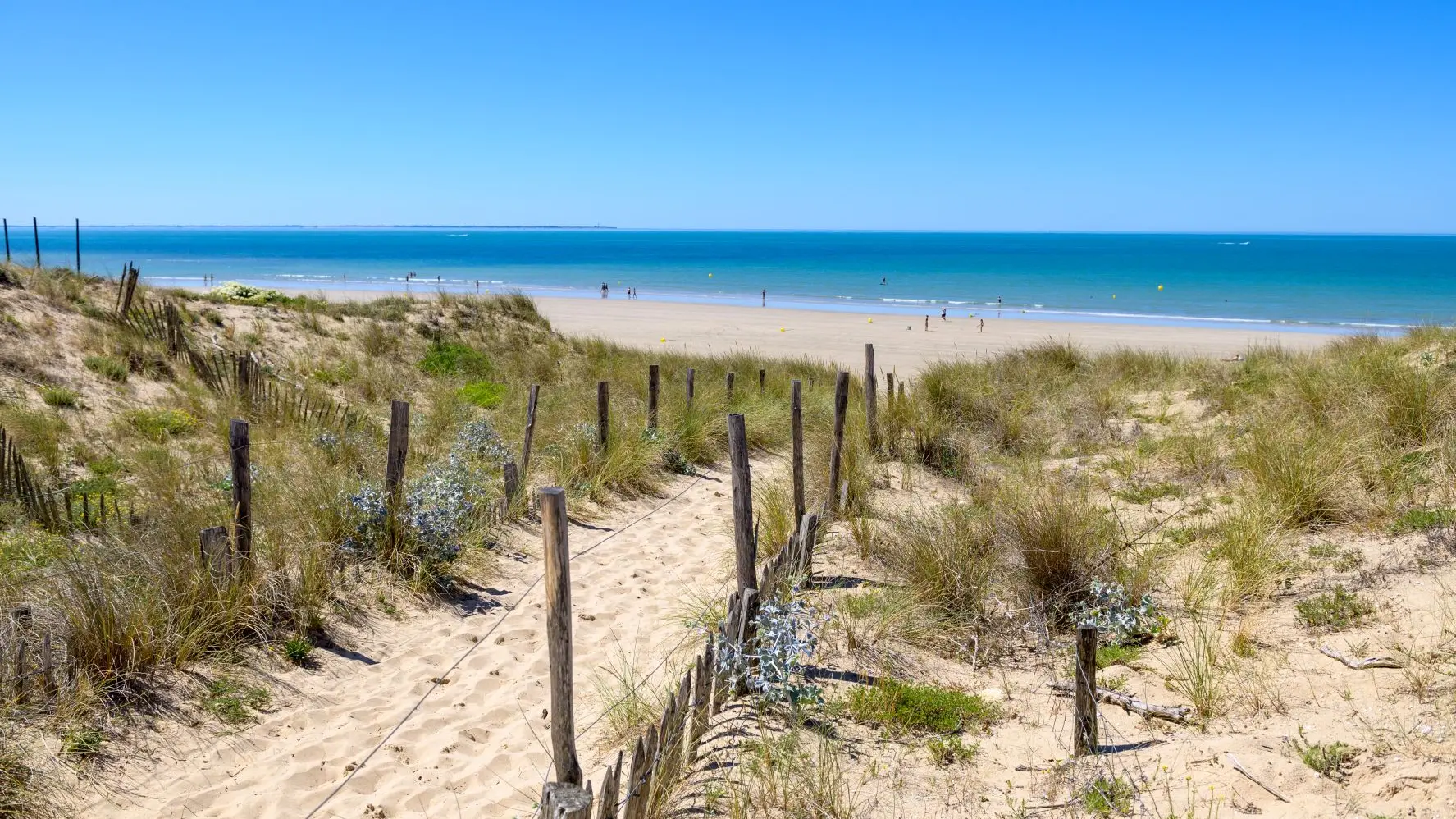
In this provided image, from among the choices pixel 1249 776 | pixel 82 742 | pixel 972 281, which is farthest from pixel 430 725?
pixel 972 281

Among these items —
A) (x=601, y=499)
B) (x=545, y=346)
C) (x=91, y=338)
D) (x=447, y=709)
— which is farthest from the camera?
(x=545, y=346)

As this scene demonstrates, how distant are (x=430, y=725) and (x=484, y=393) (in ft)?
30.0

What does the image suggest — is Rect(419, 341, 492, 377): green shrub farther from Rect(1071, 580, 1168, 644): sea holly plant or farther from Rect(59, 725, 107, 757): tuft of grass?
Rect(1071, 580, 1168, 644): sea holly plant

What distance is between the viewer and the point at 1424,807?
3.42 meters

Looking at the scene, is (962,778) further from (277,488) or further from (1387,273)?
(1387,273)

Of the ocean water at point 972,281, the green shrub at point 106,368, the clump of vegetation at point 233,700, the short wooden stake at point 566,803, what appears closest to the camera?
the short wooden stake at point 566,803

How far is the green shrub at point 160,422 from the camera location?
34.7 feet

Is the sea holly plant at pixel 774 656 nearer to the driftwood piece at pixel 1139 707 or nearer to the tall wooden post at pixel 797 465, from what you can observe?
the driftwood piece at pixel 1139 707

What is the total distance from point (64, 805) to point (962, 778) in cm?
396

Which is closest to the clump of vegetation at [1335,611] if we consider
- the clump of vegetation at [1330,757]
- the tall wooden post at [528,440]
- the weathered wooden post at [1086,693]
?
the clump of vegetation at [1330,757]

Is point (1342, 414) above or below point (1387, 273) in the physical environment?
below

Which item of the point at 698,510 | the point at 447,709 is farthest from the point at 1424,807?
the point at 698,510

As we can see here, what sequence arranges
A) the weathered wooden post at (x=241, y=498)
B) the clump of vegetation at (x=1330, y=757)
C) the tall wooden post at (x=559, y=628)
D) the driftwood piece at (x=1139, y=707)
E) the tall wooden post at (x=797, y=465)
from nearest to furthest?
the tall wooden post at (x=559, y=628) → the clump of vegetation at (x=1330, y=757) → the driftwood piece at (x=1139, y=707) → the weathered wooden post at (x=241, y=498) → the tall wooden post at (x=797, y=465)

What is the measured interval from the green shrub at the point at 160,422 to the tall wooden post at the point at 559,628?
888 centimetres
